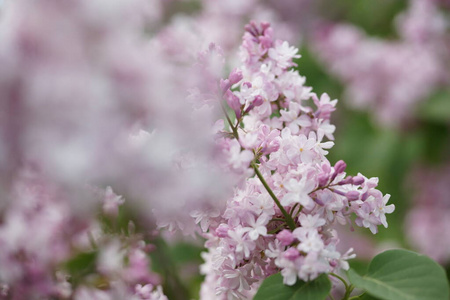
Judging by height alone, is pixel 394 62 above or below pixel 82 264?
above

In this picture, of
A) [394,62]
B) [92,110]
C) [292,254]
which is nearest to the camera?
[92,110]

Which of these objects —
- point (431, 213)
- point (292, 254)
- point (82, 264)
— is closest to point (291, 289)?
point (292, 254)

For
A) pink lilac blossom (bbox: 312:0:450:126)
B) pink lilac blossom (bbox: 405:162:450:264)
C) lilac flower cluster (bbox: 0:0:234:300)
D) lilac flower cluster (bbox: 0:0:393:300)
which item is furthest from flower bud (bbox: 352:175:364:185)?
pink lilac blossom (bbox: 405:162:450:264)

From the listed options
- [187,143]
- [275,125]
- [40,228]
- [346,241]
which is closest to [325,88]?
[346,241]

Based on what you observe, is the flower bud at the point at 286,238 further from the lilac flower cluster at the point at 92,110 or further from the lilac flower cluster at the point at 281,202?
the lilac flower cluster at the point at 92,110

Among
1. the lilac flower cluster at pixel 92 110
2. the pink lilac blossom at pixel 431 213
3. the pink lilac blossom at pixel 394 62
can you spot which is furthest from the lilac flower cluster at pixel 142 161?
the pink lilac blossom at pixel 431 213

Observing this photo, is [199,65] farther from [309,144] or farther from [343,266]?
[343,266]

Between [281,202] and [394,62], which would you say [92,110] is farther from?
[394,62]
